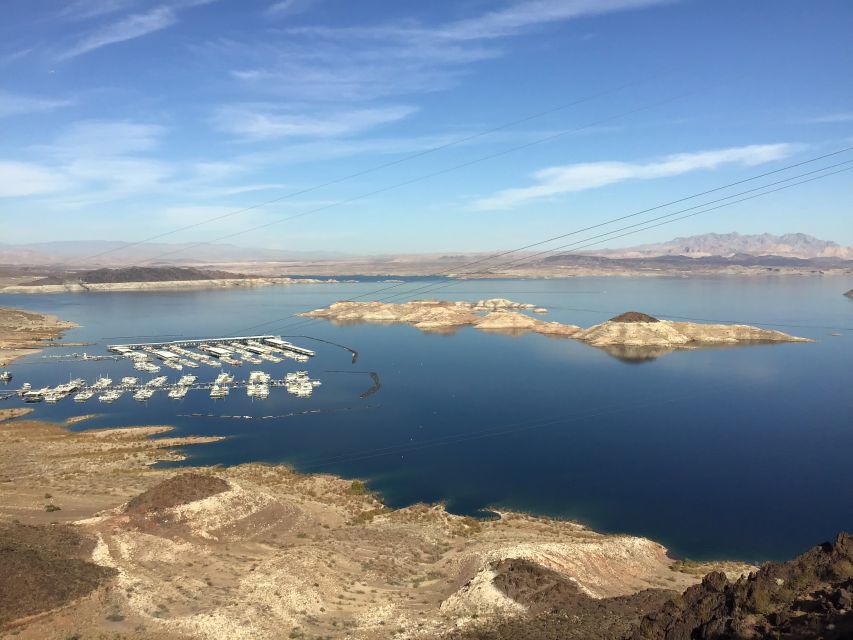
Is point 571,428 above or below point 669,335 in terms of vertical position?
below

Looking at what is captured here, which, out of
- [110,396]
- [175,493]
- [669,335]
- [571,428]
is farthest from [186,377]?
[669,335]

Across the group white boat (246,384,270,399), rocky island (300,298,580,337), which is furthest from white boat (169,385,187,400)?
rocky island (300,298,580,337)

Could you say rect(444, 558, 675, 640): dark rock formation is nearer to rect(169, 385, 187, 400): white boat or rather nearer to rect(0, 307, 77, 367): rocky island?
rect(169, 385, 187, 400): white boat

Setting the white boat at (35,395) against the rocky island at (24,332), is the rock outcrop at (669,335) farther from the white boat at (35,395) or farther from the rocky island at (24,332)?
the rocky island at (24,332)

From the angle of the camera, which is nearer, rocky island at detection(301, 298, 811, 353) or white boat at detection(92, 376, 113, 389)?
white boat at detection(92, 376, 113, 389)

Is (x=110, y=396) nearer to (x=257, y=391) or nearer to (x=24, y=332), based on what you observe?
(x=257, y=391)

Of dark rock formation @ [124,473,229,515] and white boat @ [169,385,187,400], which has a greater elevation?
dark rock formation @ [124,473,229,515]
